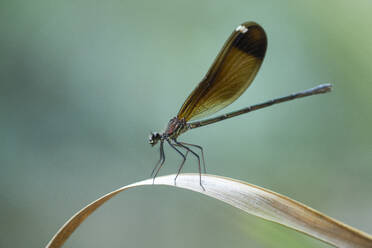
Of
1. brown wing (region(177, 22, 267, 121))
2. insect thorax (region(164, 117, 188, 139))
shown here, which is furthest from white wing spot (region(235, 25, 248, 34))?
insect thorax (region(164, 117, 188, 139))

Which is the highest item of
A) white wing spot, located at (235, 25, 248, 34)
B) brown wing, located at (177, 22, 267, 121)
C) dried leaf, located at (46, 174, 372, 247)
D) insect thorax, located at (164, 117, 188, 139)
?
white wing spot, located at (235, 25, 248, 34)

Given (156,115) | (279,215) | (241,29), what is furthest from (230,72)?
→ (156,115)

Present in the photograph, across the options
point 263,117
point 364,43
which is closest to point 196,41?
point 263,117

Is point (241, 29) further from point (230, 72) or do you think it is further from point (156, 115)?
point (156, 115)

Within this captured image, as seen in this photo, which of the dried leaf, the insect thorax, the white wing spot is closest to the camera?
the dried leaf

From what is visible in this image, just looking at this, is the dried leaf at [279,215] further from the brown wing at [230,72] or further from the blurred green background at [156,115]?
the blurred green background at [156,115]

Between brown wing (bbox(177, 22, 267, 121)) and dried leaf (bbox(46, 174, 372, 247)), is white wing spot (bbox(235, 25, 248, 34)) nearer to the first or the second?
brown wing (bbox(177, 22, 267, 121))
